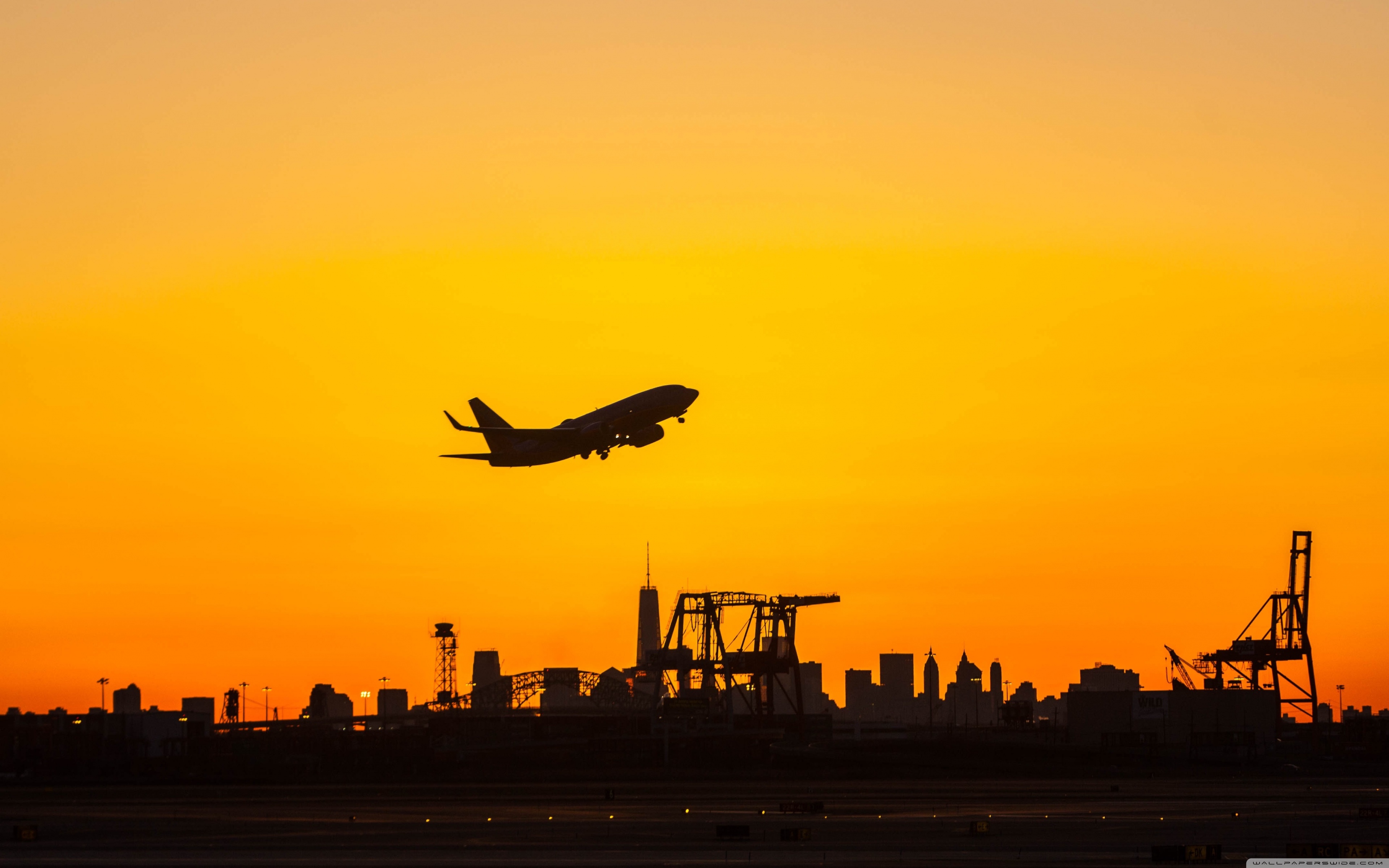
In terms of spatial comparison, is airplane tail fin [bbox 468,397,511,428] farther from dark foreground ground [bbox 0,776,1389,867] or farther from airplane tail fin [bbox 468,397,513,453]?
dark foreground ground [bbox 0,776,1389,867]

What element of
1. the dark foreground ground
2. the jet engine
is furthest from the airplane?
the dark foreground ground

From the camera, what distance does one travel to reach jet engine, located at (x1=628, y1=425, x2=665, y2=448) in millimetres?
117938

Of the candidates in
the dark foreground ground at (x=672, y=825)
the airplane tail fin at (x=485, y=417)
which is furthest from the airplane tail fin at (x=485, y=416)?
the dark foreground ground at (x=672, y=825)

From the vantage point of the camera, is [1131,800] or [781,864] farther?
[1131,800]

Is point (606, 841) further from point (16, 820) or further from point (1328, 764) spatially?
point (1328, 764)

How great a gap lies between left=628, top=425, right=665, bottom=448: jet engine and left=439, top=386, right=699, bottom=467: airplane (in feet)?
0.08

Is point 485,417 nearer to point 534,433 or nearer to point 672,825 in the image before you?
point 534,433

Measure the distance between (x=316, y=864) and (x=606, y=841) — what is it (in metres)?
13.0

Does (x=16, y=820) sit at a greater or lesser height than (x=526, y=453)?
lesser

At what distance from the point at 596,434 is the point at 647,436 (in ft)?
11.9

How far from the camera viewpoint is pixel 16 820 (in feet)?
271

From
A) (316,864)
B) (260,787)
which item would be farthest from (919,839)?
(260,787)

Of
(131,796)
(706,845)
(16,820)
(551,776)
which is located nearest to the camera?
(706,845)

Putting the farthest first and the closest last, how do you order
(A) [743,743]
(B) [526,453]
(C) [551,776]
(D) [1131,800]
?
(A) [743,743], (C) [551,776], (B) [526,453], (D) [1131,800]
